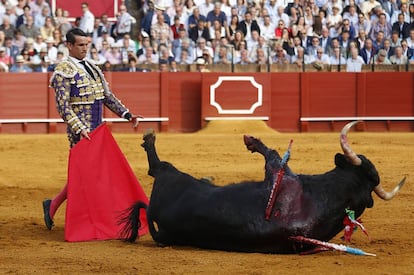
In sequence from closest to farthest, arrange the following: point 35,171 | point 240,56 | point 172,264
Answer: point 172,264 < point 35,171 < point 240,56

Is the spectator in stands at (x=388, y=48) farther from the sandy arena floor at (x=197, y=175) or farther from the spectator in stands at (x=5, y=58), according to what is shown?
the spectator in stands at (x=5, y=58)

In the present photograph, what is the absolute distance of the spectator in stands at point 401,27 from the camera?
17094 mm

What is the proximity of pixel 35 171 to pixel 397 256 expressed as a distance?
20.1 ft

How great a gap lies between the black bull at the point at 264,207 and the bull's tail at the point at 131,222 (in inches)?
13.4

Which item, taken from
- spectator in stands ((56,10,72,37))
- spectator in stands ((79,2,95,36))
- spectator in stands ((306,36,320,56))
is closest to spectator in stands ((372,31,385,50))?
spectator in stands ((306,36,320,56))

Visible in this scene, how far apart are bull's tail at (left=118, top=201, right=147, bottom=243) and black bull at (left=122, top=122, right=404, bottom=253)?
1.11ft

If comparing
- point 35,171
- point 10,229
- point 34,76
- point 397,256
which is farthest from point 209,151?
point 397,256

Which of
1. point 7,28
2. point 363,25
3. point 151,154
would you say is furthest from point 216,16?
point 151,154

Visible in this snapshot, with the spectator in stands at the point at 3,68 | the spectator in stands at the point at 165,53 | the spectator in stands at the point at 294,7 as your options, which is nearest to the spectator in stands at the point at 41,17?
the spectator in stands at the point at 3,68

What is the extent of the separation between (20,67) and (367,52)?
5.71 m

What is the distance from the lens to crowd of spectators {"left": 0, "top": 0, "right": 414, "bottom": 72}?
15805 millimetres

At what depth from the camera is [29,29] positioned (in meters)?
15.8

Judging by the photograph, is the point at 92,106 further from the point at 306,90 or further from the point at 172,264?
the point at 306,90

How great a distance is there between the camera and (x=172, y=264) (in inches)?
210
